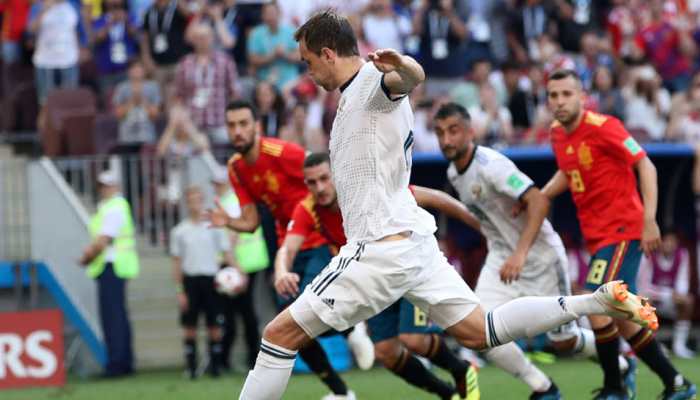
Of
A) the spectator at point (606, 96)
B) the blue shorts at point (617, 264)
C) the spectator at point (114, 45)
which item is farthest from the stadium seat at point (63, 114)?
the blue shorts at point (617, 264)

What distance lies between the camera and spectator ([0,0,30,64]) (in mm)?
17328

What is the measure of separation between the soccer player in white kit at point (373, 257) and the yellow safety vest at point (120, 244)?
725cm

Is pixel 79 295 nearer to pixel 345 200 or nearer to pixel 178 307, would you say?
pixel 178 307

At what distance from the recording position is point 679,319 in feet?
48.4

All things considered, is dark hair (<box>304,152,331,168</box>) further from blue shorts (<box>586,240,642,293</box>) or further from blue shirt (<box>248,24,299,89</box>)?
blue shirt (<box>248,24,299,89</box>)

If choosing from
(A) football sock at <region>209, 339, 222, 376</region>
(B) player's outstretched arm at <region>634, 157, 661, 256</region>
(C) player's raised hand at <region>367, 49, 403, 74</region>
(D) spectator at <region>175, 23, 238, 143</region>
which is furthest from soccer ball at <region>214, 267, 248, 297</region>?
(C) player's raised hand at <region>367, 49, 403, 74</region>

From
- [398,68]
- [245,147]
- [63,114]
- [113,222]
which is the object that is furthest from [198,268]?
[398,68]

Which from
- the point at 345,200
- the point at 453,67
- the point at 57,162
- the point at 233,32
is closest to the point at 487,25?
the point at 453,67

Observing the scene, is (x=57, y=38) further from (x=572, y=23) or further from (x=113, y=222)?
(x=572, y=23)

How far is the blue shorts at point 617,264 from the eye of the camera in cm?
902

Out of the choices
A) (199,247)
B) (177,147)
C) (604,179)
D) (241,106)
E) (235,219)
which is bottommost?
(199,247)

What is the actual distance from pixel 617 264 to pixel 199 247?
6.03 meters

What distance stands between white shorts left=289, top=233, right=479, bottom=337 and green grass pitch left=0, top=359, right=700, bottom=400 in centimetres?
315

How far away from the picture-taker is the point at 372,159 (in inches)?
269
